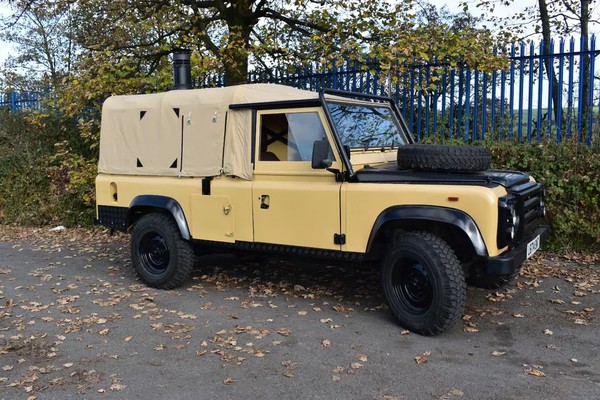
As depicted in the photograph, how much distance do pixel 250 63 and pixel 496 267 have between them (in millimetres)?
7422

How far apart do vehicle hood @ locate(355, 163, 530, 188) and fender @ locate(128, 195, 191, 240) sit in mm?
2114

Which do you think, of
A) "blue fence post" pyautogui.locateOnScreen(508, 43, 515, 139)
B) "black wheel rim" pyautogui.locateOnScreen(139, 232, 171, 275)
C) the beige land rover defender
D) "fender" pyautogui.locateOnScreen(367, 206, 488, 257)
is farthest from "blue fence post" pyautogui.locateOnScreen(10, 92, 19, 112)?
"fender" pyautogui.locateOnScreen(367, 206, 488, 257)

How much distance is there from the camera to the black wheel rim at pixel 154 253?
638 centimetres

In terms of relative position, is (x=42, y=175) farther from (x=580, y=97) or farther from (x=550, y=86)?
(x=580, y=97)

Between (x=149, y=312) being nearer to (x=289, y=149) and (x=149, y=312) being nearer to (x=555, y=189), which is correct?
(x=289, y=149)

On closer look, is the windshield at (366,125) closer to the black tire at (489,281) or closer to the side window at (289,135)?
the side window at (289,135)

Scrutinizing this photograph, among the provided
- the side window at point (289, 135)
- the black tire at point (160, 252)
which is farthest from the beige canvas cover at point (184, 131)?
the black tire at point (160, 252)

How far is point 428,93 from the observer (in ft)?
28.1

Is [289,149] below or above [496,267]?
above

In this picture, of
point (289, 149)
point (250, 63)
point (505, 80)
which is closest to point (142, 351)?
point (289, 149)

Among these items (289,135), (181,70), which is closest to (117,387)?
(289,135)

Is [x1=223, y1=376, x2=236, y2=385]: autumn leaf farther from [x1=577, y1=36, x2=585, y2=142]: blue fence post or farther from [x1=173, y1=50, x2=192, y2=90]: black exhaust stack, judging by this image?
[x1=577, y1=36, x2=585, y2=142]: blue fence post

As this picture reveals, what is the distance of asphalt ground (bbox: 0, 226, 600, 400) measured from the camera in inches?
149

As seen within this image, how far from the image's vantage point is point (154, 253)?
6.48 meters
